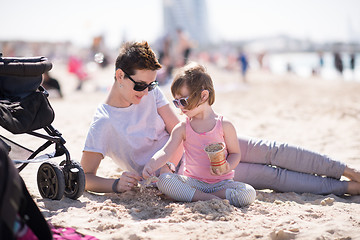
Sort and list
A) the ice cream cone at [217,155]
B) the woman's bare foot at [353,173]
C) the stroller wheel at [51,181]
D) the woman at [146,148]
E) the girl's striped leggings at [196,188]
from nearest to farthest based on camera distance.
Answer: the ice cream cone at [217,155] < the stroller wheel at [51,181] < the girl's striped leggings at [196,188] < the woman at [146,148] < the woman's bare foot at [353,173]

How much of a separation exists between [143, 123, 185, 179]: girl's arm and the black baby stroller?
1.49 ft

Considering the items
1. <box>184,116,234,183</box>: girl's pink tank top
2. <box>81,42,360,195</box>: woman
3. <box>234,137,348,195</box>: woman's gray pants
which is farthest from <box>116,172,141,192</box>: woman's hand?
<box>234,137,348,195</box>: woman's gray pants

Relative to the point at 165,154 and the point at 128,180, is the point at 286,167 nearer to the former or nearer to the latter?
the point at 165,154

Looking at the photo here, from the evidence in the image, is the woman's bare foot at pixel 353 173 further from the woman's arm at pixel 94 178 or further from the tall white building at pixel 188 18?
the tall white building at pixel 188 18

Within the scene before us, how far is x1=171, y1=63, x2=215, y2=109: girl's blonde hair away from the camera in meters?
2.83

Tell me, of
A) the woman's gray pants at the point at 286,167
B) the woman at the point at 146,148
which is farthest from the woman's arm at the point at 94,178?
the woman's gray pants at the point at 286,167

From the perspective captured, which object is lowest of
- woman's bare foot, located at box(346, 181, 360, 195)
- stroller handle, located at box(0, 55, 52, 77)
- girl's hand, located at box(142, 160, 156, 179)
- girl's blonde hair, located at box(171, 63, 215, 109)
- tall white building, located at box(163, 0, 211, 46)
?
woman's bare foot, located at box(346, 181, 360, 195)

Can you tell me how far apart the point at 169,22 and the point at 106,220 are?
100104 millimetres

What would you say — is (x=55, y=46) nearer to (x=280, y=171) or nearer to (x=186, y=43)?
(x=186, y=43)

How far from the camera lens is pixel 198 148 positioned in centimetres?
293

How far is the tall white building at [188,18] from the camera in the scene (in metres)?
98.9

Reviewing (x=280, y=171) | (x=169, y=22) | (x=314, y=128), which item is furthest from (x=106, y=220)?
(x=169, y=22)

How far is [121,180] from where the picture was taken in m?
2.96

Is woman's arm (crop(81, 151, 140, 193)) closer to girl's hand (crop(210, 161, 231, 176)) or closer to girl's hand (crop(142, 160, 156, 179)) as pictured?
girl's hand (crop(142, 160, 156, 179))
